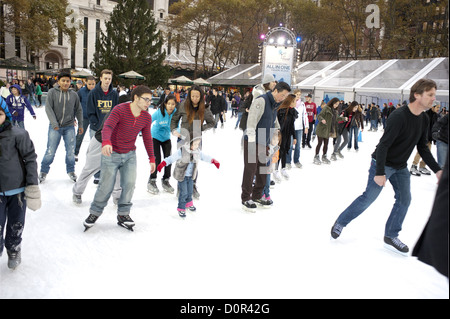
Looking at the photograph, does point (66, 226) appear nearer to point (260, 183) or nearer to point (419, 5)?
point (260, 183)

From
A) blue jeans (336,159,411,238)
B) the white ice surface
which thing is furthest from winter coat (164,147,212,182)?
blue jeans (336,159,411,238)

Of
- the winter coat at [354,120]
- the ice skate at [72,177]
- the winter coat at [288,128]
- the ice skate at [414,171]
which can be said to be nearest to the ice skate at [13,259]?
the ice skate at [72,177]

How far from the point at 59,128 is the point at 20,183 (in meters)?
2.90

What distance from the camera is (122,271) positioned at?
2838 mm

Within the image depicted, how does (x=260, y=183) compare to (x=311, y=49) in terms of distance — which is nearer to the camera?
(x=260, y=183)

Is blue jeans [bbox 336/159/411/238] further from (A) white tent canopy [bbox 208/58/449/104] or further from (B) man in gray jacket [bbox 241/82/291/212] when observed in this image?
(A) white tent canopy [bbox 208/58/449/104]

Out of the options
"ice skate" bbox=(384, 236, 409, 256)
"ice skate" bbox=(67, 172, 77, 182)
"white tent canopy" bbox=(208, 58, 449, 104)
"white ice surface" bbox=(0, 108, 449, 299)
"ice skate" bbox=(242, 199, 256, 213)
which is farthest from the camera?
"white tent canopy" bbox=(208, 58, 449, 104)

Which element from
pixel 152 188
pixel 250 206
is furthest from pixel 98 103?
pixel 250 206

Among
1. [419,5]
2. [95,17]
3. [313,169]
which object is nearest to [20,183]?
[313,169]

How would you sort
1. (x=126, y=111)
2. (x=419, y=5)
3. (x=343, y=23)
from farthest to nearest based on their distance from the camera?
(x=343, y=23)
(x=419, y=5)
(x=126, y=111)

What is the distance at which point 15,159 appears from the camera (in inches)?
102

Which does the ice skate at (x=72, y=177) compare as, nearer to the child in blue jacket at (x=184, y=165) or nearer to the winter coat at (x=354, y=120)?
the child in blue jacket at (x=184, y=165)

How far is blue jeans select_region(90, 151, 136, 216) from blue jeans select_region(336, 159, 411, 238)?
2222mm

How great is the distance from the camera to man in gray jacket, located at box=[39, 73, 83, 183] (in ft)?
16.9
